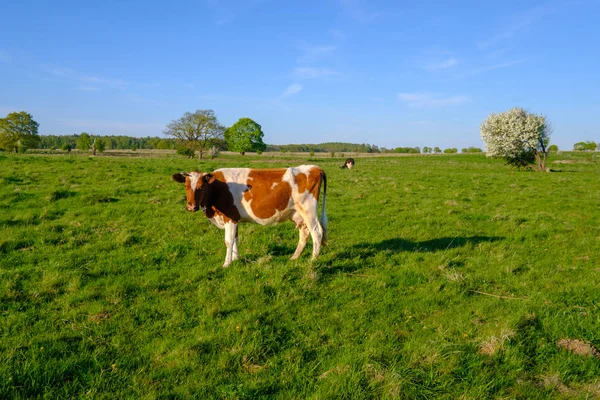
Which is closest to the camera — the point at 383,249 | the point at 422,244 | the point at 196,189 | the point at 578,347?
the point at 578,347

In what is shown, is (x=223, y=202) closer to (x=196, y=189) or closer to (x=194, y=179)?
(x=196, y=189)

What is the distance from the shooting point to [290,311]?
18.2 ft

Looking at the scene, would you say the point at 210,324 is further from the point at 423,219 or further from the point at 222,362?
the point at 423,219

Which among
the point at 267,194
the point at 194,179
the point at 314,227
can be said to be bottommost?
the point at 314,227

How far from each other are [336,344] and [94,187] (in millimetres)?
14360

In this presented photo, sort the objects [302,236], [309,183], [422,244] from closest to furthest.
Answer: [309,183] < [302,236] < [422,244]

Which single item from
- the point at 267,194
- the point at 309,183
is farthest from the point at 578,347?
the point at 267,194

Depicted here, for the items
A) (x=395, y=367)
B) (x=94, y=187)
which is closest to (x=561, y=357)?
(x=395, y=367)

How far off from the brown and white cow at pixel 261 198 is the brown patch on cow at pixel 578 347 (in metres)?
4.38

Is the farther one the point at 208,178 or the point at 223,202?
the point at 223,202

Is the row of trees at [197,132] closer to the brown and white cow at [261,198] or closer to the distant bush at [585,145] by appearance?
the brown and white cow at [261,198]

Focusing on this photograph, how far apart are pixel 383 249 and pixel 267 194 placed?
319cm

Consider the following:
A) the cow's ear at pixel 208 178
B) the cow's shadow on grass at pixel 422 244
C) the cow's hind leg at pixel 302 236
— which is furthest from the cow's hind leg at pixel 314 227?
the cow's ear at pixel 208 178

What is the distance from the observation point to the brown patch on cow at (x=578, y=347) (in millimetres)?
4504
